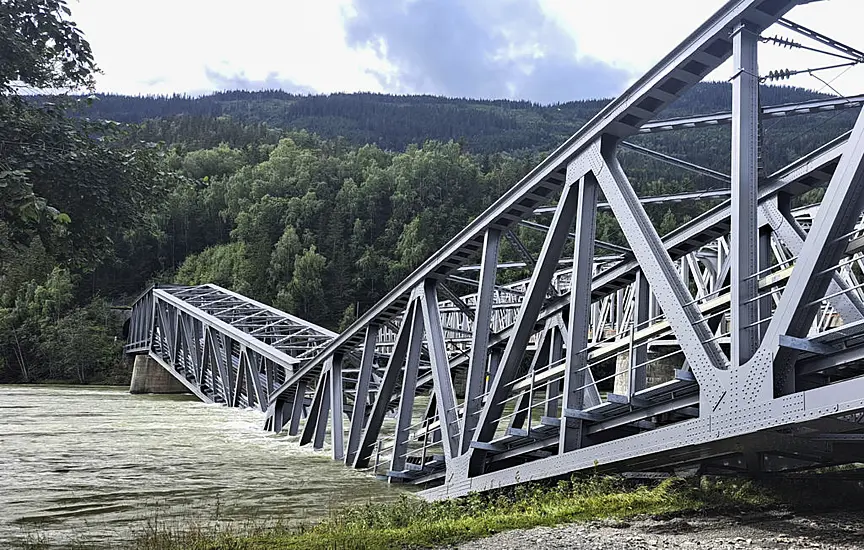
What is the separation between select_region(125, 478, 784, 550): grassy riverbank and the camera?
9.98 metres

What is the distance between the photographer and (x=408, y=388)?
60.8 ft

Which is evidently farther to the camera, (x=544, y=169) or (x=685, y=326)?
(x=544, y=169)

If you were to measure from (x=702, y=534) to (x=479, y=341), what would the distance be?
21.5ft

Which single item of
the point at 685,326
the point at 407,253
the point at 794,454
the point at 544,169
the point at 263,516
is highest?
the point at 407,253

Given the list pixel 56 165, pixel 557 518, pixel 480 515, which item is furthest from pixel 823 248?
pixel 56 165

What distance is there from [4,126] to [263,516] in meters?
8.23

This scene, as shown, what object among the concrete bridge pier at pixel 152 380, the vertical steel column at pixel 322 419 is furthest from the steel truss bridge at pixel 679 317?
the concrete bridge pier at pixel 152 380

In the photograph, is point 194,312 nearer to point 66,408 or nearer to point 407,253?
point 66,408

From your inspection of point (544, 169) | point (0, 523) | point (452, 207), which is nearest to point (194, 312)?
point (0, 523)

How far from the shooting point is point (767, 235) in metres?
13.5

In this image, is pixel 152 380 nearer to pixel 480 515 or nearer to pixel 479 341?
pixel 479 341

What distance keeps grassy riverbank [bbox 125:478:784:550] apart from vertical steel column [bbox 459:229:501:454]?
202 cm

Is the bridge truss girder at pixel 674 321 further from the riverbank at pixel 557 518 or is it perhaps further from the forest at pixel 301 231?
the forest at pixel 301 231

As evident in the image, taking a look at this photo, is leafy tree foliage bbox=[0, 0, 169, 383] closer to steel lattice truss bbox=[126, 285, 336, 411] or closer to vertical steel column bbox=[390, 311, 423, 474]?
vertical steel column bbox=[390, 311, 423, 474]
